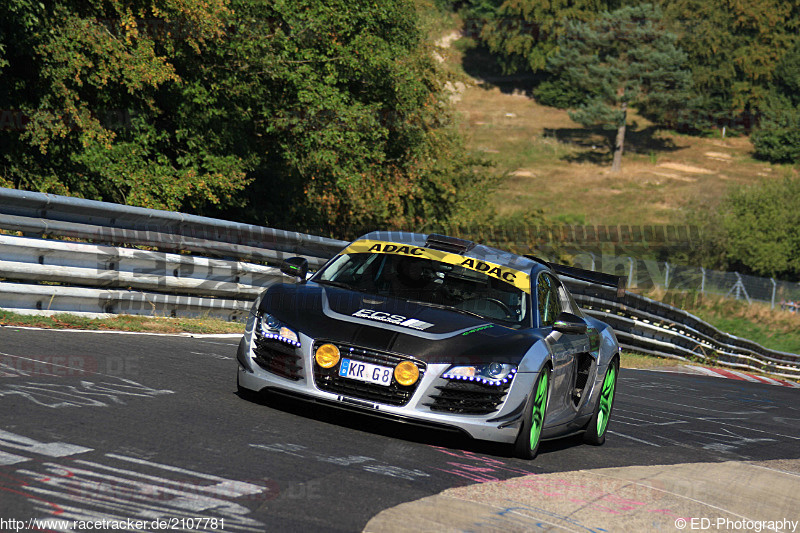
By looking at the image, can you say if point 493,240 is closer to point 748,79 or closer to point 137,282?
point 137,282

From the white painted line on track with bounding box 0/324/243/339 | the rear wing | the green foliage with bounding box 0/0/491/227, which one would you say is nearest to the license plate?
the rear wing

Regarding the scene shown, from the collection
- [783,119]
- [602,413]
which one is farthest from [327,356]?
[783,119]

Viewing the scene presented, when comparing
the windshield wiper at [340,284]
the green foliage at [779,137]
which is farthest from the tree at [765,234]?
the windshield wiper at [340,284]

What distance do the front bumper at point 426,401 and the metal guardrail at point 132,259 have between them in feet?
13.8

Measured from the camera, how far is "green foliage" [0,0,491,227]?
1811 cm

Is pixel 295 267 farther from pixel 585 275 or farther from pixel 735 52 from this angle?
pixel 735 52

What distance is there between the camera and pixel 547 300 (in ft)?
27.6

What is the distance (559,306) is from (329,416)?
2.41 m

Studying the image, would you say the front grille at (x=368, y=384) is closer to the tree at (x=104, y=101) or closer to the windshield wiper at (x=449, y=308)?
the windshield wiper at (x=449, y=308)

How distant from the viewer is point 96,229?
11.0m

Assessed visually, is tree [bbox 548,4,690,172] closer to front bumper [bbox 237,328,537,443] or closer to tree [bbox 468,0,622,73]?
tree [bbox 468,0,622,73]

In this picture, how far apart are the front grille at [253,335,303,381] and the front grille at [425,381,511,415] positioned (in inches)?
36.5

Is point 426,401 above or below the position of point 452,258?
below

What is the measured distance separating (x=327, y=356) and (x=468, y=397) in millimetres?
968
